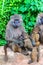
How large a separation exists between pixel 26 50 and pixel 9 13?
267cm

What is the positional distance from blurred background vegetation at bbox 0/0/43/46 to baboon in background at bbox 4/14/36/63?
5.70ft

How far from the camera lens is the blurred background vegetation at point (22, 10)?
967 centimetres

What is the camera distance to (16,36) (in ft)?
26.1

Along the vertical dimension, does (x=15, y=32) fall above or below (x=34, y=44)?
below

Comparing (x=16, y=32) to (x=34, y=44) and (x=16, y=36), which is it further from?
(x=34, y=44)

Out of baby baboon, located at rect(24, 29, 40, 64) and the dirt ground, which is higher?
baby baboon, located at rect(24, 29, 40, 64)

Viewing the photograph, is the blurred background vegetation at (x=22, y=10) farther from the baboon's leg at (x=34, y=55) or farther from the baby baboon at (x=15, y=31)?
the baboon's leg at (x=34, y=55)

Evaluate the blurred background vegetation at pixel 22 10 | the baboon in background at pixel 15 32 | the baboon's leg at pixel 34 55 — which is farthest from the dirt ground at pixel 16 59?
the blurred background vegetation at pixel 22 10

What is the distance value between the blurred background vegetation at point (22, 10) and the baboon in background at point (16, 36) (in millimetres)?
1738

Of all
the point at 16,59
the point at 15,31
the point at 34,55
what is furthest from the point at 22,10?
the point at 34,55

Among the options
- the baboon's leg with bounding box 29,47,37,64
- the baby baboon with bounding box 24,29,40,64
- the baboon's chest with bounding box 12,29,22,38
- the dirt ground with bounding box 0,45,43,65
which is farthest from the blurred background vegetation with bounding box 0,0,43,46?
the baboon's leg with bounding box 29,47,37,64

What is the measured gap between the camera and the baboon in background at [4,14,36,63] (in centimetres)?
744

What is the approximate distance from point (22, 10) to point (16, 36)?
6.58 feet

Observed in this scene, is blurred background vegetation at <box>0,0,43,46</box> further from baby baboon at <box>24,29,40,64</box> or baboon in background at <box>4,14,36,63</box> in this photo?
baby baboon at <box>24,29,40,64</box>
